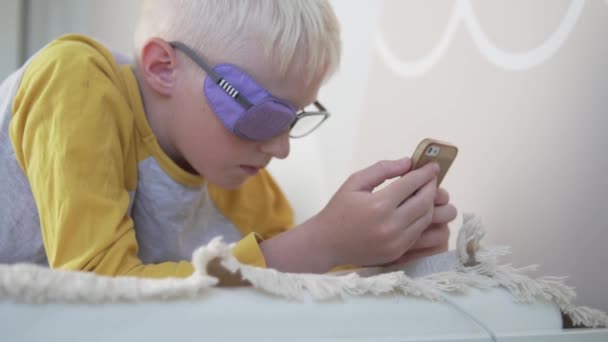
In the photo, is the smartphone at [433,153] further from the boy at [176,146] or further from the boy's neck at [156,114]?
the boy's neck at [156,114]

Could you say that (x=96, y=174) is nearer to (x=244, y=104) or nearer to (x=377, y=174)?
(x=244, y=104)

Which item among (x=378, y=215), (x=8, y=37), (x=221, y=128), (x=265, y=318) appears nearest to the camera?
(x=265, y=318)

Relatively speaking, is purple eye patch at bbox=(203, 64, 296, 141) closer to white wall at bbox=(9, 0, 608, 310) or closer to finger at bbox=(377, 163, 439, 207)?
finger at bbox=(377, 163, 439, 207)

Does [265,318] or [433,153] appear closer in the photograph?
[265,318]

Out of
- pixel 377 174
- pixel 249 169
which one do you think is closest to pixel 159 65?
pixel 249 169

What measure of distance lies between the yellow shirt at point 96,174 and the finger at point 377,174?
5.5 inches

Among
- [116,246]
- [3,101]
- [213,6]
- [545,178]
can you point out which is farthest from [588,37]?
[3,101]

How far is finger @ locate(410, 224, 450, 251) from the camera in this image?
32.8 inches

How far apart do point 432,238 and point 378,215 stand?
0.38 feet

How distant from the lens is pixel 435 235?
84cm

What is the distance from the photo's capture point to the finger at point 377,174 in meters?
0.77

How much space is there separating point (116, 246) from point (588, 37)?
571 millimetres

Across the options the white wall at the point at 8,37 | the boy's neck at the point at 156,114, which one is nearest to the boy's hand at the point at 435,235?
the boy's neck at the point at 156,114

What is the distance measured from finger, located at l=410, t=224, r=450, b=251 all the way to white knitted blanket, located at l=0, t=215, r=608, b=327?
0.19ft
